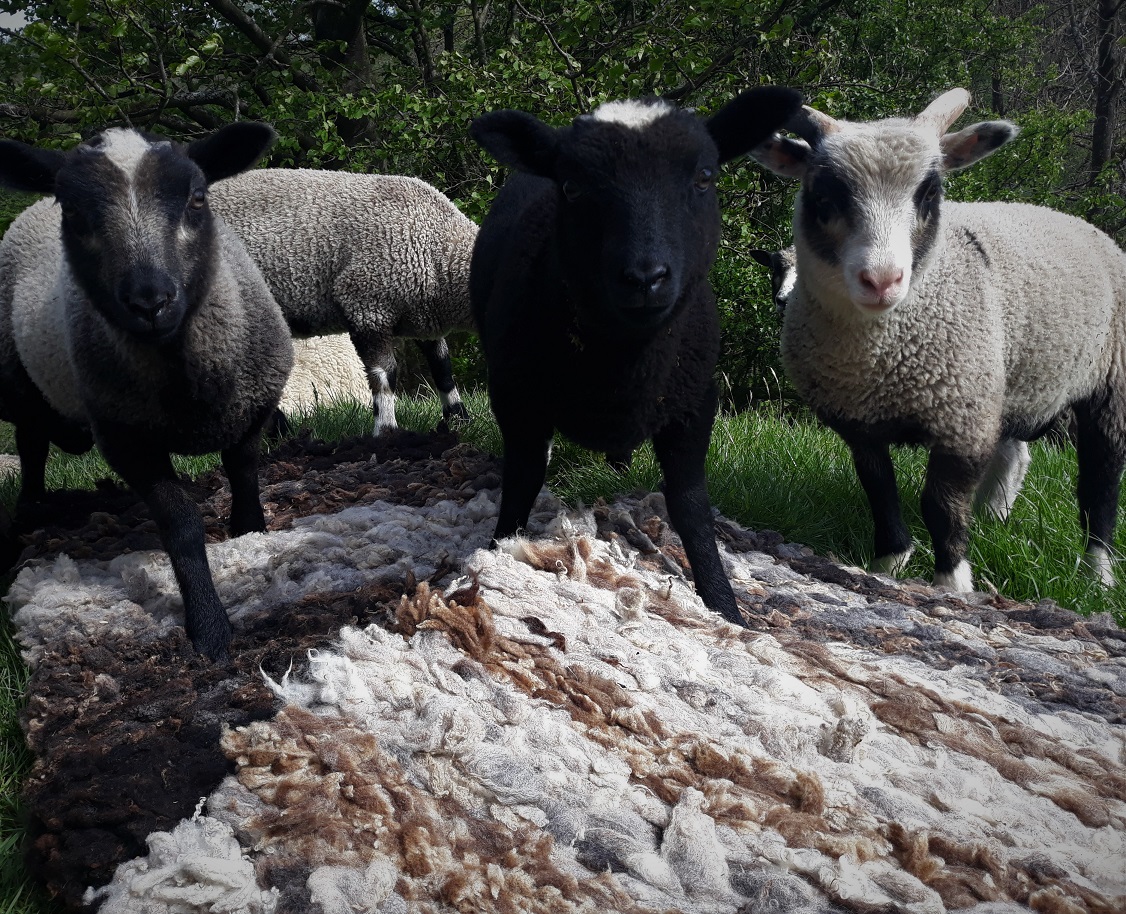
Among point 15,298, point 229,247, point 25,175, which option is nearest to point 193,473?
point 15,298

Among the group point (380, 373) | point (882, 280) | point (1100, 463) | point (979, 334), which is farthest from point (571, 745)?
point (380, 373)

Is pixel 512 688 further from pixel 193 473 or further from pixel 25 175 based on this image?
pixel 193 473

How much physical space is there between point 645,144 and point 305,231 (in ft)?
16.3

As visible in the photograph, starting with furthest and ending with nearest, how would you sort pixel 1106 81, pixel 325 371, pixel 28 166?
pixel 1106 81
pixel 325 371
pixel 28 166

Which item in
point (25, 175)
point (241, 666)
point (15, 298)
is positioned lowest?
point (241, 666)

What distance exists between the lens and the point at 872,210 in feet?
11.9

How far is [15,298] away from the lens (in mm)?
4898

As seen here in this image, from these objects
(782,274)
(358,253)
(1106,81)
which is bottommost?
(782,274)

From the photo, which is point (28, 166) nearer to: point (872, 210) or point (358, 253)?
point (872, 210)

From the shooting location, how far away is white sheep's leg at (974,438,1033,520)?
15.6ft

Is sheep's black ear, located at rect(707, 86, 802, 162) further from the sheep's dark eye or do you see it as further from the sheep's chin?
Answer: the sheep's chin

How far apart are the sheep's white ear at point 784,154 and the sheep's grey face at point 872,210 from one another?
5.9 inches

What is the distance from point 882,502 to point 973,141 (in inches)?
63.5

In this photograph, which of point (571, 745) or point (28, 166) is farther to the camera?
point (28, 166)
